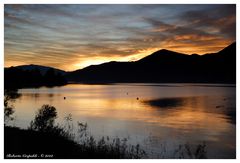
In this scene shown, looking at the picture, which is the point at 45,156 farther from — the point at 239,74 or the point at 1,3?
the point at 239,74

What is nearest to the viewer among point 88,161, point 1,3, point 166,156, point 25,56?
point 88,161

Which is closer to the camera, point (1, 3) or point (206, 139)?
point (1, 3)

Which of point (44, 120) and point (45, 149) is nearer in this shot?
point (45, 149)

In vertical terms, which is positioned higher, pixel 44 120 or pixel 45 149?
pixel 44 120

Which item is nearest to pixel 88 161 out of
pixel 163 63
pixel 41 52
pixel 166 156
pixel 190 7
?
pixel 166 156

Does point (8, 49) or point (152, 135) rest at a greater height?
point (8, 49)

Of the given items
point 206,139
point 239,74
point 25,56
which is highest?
point 25,56

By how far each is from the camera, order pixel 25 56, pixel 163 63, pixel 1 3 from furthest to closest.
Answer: pixel 163 63 → pixel 25 56 → pixel 1 3

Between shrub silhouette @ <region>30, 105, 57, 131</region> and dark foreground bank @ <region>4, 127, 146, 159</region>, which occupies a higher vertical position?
shrub silhouette @ <region>30, 105, 57, 131</region>

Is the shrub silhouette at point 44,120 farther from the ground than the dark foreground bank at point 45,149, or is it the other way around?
the shrub silhouette at point 44,120

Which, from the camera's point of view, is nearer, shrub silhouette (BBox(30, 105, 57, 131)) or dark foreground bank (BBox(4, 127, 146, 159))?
dark foreground bank (BBox(4, 127, 146, 159))

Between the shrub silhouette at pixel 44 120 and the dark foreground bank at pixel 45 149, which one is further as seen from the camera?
the shrub silhouette at pixel 44 120
